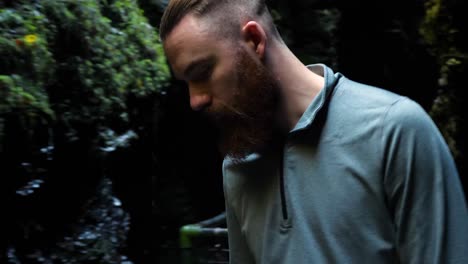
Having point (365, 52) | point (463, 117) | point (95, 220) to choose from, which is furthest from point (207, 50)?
point (365, 52)

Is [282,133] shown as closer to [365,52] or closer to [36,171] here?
[36,171]

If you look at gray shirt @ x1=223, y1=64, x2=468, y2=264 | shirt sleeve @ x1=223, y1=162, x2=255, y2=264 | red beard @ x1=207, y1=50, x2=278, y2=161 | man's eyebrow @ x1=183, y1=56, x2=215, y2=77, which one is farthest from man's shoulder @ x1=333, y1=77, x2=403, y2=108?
shirt sleeve @ x1=223, y1=162, x2=255, y2=264

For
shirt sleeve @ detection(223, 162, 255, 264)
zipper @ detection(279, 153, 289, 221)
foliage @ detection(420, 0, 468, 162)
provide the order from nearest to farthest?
1. zipper @ detection(279, 153, 289, 221)
2. shirt sleeve @ detection(223, 162, 255, 264)
3. foliage @ detection(420, 0, 468, 162)

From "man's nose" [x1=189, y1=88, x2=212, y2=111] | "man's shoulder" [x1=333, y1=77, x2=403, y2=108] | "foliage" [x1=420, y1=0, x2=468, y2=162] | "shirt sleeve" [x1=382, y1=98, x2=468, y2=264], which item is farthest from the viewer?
"foliage" [x1=420, y1=0, x2=468, y2=162]

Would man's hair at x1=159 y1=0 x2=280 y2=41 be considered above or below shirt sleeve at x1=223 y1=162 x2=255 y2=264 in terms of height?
above

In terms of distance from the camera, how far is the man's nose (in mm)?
1854

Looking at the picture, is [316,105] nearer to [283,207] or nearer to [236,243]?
[283,207]

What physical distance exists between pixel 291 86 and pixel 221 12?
260 mm

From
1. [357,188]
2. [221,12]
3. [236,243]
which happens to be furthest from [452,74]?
[357,188]

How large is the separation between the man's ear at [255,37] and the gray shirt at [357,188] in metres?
0.17

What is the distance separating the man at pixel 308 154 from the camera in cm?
153

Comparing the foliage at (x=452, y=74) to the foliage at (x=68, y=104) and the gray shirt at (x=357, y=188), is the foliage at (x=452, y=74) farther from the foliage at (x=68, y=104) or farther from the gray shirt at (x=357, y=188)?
the gray shirt at (x=357, y=188)

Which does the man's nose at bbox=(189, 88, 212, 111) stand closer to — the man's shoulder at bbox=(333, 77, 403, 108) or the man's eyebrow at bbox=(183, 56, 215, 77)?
the man's eyebrow at bbox=(183, 56, 215, 77)

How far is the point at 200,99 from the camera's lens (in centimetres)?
187
